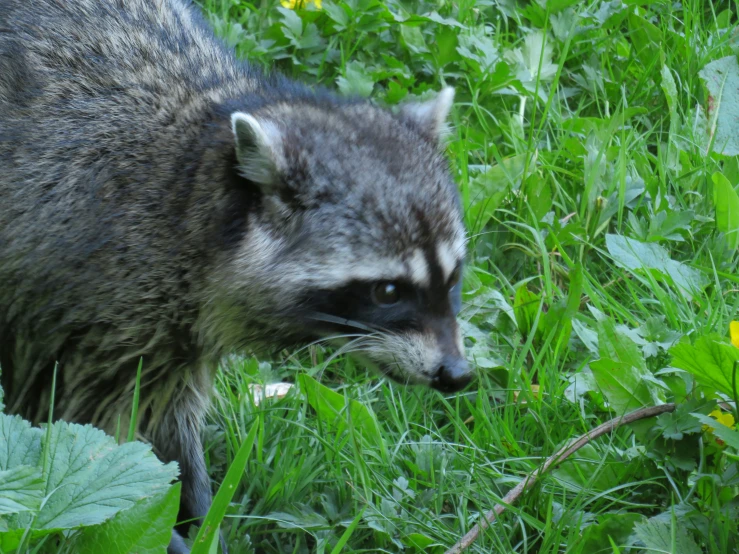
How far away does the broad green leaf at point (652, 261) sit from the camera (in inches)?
186

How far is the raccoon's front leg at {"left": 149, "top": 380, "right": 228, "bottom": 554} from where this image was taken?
13.8 feet

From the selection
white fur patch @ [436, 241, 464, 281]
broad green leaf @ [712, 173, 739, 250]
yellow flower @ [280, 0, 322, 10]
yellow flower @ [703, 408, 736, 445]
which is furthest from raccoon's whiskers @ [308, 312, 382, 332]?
yellow flower @ [280, 0, 322, 10]

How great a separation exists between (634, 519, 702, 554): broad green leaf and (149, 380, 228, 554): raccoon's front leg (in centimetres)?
186

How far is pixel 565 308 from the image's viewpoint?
459 cm

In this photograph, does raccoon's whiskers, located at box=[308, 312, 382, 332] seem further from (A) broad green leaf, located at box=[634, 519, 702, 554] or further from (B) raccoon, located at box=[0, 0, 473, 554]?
(A) broad green leaf, located at box=[634, 519, 702, 554]

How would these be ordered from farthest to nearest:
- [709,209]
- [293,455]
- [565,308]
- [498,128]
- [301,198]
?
[498,128]
[709,209]
[565,308]
[293,455]
[301,198]

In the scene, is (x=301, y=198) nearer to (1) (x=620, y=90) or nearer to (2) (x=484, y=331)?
(2) (x=484, y=331)

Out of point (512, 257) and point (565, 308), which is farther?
point (512, 257)

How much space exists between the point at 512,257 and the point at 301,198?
2060 mm

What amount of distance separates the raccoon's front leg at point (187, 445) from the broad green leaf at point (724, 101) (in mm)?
3269

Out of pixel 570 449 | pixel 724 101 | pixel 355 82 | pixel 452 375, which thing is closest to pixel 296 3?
pixel 355 82

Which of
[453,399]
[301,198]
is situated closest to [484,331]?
[453,399]

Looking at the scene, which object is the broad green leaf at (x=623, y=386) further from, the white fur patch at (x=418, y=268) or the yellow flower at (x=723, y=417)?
the white fur patch at (x=418, y=268)

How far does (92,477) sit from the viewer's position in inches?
117
